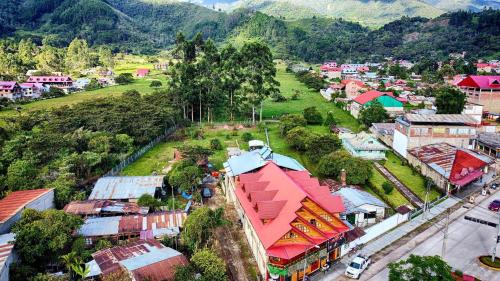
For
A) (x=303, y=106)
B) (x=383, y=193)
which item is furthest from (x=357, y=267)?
(x=303, y=106)

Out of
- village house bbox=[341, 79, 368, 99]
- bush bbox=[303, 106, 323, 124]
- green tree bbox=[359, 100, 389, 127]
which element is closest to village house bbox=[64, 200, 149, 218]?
bush bbox=[303, 106, 323, 124]

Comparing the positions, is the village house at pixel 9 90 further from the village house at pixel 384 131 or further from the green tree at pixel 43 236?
the village house at pixel 384 131

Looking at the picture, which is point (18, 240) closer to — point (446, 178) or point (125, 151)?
point (125, 151)

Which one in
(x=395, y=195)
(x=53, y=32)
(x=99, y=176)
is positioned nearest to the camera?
(x=395, y=195)

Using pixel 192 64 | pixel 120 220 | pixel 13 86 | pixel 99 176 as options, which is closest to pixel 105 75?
pixel 13 86

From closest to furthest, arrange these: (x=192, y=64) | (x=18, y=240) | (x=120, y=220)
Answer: (x=18, y=240)
(x=120, y=220)
(x=192, y=64)

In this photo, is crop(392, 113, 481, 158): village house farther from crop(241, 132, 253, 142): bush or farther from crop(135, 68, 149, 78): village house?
crop(135, 68, 149, 78): village house

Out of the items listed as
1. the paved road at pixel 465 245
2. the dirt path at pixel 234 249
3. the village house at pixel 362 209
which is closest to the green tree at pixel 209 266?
the dirt path at pixel 234 249
